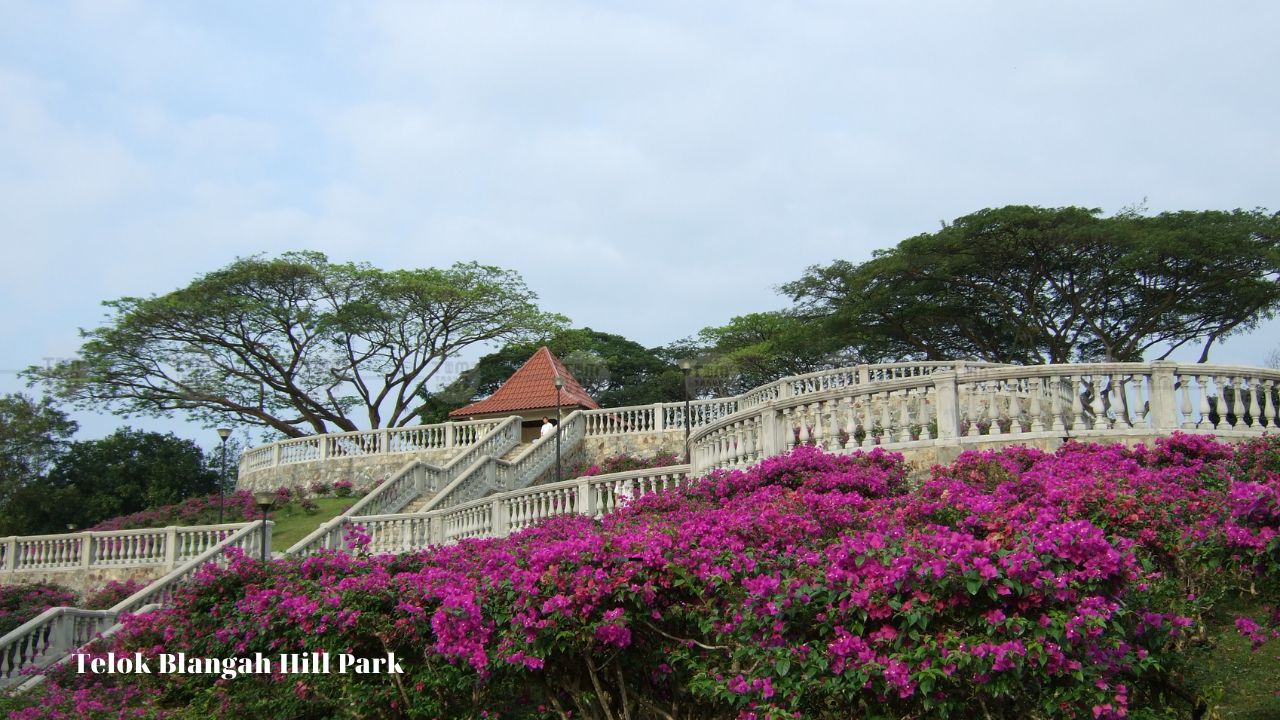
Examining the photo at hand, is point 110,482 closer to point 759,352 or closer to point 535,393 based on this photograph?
point 535,393

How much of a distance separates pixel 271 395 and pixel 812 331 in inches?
925

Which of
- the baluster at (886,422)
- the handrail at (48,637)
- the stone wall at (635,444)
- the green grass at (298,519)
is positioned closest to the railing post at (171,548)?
the green grass at (298,519)

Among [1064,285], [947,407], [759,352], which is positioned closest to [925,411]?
[947,407]

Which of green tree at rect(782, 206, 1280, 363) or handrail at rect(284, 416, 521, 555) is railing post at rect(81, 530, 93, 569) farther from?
green tree at rect(782, 206, 1280, 363)

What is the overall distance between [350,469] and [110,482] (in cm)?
1397

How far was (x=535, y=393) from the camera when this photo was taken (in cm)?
3384

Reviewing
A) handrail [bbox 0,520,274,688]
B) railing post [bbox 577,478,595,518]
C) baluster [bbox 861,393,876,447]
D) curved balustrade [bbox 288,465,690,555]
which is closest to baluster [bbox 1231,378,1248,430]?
baluster [bbox 861,393,876,447]

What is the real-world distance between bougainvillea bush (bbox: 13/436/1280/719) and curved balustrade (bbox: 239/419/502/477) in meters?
20.9

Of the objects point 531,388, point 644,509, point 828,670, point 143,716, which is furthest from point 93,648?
point 531,388

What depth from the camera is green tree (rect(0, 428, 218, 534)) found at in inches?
1410

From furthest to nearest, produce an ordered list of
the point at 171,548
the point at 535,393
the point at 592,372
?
the point at 592,372 → the point at 535,393 → the point at 171,548

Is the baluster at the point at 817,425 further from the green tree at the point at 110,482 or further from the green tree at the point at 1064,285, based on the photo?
the green tree at the point at 110,482

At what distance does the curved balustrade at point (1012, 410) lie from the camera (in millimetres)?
11805

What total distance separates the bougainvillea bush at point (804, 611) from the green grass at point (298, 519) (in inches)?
524
